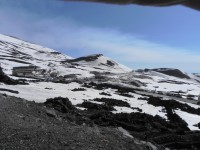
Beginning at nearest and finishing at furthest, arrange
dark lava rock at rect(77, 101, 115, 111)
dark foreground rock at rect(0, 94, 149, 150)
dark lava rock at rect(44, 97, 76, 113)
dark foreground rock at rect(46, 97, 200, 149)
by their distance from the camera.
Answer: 1. dark foreground rock at rect(0, 94, 149, 150)
2. dark foreground rock at rect(46, 97, 200, 149)
3. dark lava rock at rect(44, 97, 76, 113)
4. dark lava rock at rect(77, 101, 115, 111)

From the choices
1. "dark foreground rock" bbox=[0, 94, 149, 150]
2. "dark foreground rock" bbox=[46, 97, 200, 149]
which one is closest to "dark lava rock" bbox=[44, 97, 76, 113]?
"dark foreground rock" bbox=[46, 97, 200, 149]

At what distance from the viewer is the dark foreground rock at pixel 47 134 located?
21.6 feet

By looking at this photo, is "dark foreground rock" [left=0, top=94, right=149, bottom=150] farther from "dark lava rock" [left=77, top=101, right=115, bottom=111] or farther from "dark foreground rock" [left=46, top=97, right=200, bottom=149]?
"dark lava rock" [left=77, top=101, right=115, bottom=111]

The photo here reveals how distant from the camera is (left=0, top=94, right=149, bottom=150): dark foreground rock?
6.57 meters

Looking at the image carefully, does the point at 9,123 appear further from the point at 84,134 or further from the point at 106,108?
the point at 106,108

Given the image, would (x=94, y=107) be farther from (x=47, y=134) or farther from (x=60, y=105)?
(x=47, y=134)

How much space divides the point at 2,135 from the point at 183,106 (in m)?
12.5

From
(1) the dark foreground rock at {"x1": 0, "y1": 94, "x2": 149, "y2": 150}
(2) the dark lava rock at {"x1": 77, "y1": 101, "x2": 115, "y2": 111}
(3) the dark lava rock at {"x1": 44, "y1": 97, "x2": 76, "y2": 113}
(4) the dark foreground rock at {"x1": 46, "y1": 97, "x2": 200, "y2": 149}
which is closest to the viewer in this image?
(1) the dark foreground rock at {"x1": 0, "y1": 94, "x2": 149, "y2": 150}

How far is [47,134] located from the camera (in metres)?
7.17

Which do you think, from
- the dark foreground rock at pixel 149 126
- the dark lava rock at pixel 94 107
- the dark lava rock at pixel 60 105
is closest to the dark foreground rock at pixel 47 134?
the dark foreground rock at pixel 149 126

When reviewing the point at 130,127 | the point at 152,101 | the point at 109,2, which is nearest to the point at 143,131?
the point at 130,127

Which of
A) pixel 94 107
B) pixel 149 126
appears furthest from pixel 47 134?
pixel 94 107

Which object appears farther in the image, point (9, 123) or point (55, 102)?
point (55, 102)

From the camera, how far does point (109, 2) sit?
2.63 feet
